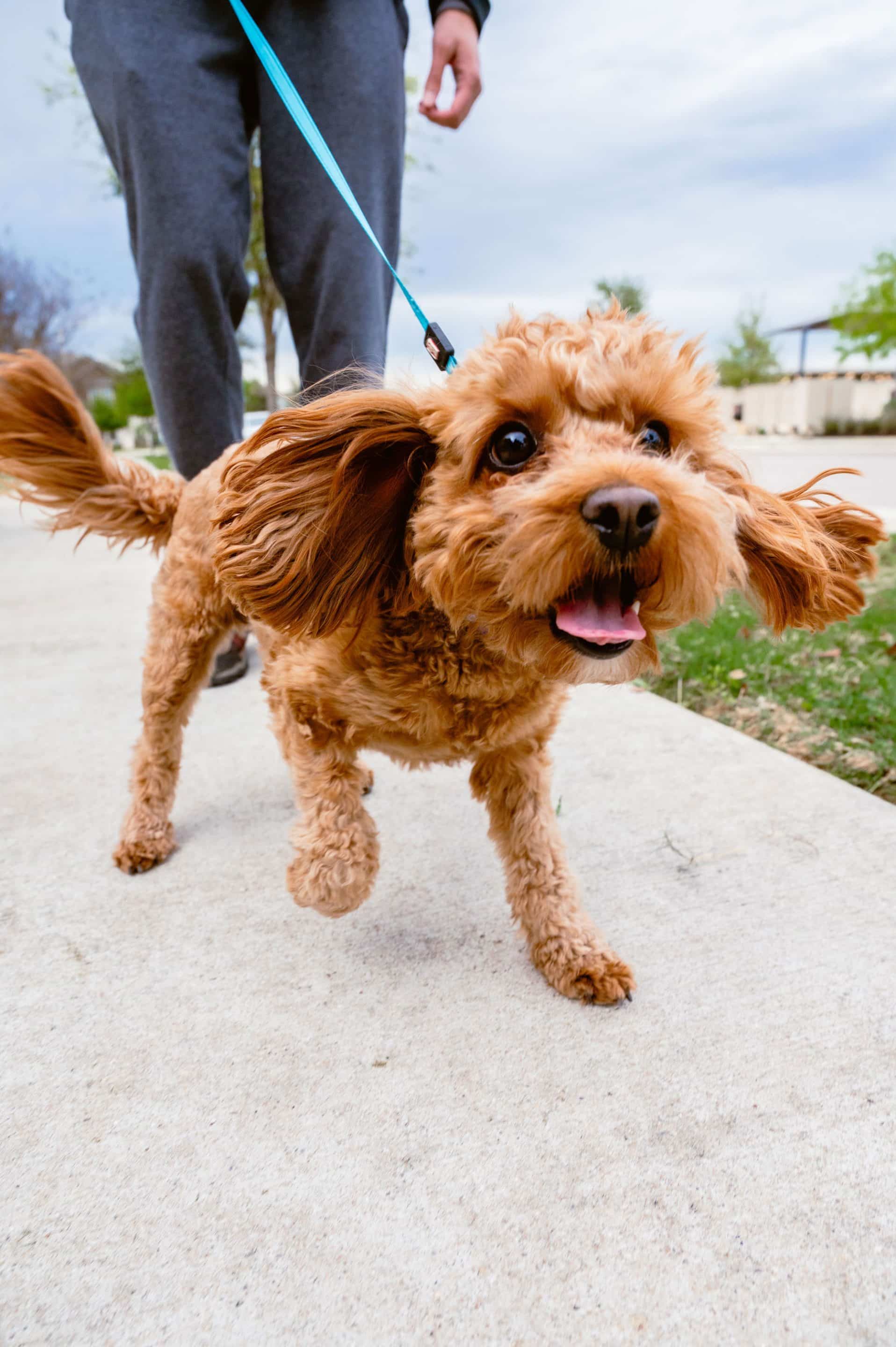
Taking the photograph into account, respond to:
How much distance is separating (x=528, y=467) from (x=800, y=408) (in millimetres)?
50337

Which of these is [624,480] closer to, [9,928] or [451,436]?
[451,436]

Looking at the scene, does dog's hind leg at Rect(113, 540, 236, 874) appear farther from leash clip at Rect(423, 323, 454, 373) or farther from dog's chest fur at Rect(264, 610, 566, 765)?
leash clip at Rect(423, 323, 454, 373)

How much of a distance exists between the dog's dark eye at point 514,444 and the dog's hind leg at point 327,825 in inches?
29.0

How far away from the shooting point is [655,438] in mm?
1602

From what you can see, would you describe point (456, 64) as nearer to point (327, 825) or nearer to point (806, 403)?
point (327, 825)

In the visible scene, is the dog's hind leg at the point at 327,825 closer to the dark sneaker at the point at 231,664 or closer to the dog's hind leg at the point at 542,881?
the dog's hind leg at the point at 542,881

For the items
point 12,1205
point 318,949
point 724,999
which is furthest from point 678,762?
point 12,1205

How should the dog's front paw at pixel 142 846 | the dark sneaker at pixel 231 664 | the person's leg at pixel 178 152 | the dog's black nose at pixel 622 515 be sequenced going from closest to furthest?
the dog's black nose at pixel 622 515, the dog's front paw at pixel 142 846, the person's leg at pixel 178 152, the dark sneaker at pixel 231 664

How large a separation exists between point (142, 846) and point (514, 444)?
149 cm

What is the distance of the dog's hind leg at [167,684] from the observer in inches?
88.4

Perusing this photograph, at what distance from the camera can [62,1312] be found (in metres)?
1.08

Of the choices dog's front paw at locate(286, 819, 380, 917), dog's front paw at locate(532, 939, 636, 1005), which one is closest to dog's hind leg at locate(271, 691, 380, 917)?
dog's front paw at locate(286, 819, 380, 917)

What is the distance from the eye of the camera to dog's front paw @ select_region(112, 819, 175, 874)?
2188 millimetres

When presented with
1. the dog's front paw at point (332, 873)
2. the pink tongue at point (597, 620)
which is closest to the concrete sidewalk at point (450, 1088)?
the dog's front paw at point (332, 873)
